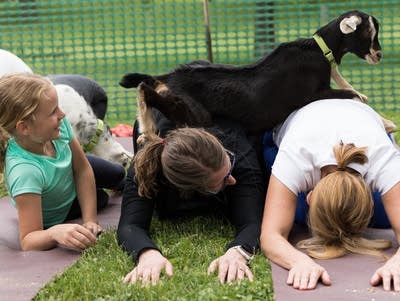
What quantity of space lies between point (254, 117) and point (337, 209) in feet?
3.95

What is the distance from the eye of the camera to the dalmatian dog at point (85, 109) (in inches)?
200

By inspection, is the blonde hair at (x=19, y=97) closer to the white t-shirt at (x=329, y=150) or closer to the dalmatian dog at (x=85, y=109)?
the dalmatian dog at (x=85, y=109)

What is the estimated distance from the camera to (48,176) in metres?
4.39

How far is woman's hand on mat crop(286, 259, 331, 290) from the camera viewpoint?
139 inches

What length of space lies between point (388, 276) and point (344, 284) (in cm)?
19

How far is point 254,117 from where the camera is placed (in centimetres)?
480

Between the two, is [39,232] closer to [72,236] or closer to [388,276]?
[72,236]

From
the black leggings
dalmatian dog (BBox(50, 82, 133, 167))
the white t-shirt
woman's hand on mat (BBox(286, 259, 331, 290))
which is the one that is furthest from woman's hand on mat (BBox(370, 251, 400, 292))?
dalmatian dog (BBox(50, 82, 133, 167))

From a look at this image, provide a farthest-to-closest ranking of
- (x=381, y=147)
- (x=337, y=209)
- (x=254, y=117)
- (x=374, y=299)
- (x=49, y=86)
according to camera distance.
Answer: (x=254, y=117), (x=49, y=86), (x=381, y=147), (x=337, y=209), (x=374, y=299)

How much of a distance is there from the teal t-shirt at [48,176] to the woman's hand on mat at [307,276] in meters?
1.47

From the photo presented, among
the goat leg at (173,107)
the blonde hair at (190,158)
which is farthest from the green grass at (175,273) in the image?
the goat leg at (173,107)

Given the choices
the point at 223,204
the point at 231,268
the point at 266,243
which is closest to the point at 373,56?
the point at 223,204

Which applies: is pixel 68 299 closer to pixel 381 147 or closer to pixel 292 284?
pixel 292 284

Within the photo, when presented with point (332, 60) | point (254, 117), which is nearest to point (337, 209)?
point (254, 117)
